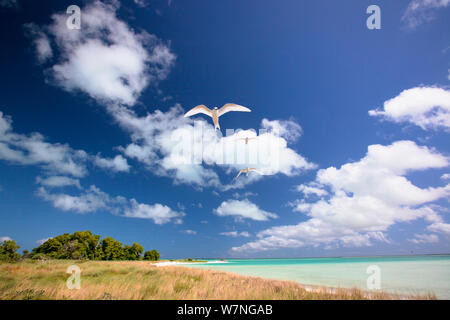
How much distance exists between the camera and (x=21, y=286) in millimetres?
7086

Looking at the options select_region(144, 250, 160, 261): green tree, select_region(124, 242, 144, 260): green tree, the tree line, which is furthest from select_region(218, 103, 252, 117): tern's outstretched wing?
select_region(144, 250, 160, 261): green tree

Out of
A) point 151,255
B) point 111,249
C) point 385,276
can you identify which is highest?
point 385,276

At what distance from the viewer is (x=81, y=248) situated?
1729 inches

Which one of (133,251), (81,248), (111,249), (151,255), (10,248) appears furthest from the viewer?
(151,255)

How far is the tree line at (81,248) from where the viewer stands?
32.8 metres

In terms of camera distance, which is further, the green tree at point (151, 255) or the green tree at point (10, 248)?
the green tree at point (151, 255)

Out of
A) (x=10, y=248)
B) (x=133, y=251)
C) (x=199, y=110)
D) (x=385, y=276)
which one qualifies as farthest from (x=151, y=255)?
(x=199, y=110)

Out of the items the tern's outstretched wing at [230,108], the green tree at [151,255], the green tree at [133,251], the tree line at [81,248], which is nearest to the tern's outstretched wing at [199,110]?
the tern's outstretched wing at [230,108]

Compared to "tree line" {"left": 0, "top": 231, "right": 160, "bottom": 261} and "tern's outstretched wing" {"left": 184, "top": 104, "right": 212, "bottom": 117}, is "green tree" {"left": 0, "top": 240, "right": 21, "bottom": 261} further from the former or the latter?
"tern's outstretched wing" {"left": 184, "top": 104, "right": 212, "bottom": 117}

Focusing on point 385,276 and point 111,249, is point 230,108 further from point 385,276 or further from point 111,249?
Result: point 111,249

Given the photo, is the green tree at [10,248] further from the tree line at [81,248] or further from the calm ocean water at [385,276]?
the calm ocean water at [385,276]

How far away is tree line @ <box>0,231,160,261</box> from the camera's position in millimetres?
32750
